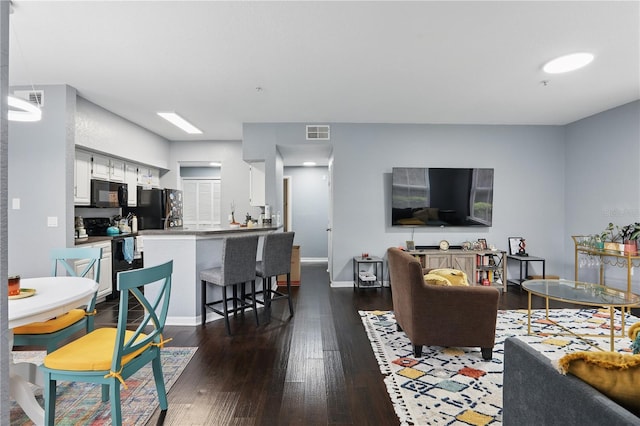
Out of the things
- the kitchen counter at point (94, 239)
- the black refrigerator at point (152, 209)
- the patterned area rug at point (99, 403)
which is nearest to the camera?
the patterned area rug at point (99, 403)

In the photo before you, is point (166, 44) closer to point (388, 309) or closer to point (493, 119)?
point (388, 309)

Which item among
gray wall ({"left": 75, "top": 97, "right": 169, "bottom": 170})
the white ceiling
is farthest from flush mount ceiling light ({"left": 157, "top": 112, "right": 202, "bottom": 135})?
gray wall ({"left": 75, "top": 97, "right": 169, "bottom": 170})

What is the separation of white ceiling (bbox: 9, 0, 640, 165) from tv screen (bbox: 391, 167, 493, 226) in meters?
1.04

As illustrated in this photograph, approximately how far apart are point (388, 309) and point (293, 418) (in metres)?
2.34

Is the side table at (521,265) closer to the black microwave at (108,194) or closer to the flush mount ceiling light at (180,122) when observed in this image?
the flush mount ceiling light at (180,122)

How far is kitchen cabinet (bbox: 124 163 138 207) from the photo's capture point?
5443 millimetres

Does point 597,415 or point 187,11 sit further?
point 187,11

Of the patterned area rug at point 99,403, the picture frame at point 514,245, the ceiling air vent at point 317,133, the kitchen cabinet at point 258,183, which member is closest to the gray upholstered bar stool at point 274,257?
the patterned area rug at point 99,403

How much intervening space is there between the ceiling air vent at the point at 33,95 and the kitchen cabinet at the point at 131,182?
1762 mm

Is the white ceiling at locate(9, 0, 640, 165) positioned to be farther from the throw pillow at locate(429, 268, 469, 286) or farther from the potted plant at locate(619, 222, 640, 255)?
the throw pillow at locate(429, 268, 469, 286)

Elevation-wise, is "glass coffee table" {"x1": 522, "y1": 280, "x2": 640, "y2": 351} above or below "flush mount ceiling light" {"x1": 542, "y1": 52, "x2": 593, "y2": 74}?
below

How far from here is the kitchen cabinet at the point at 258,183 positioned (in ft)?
18.0

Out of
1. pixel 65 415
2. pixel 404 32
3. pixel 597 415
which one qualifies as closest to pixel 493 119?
pixel 404 32

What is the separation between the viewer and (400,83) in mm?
3656
